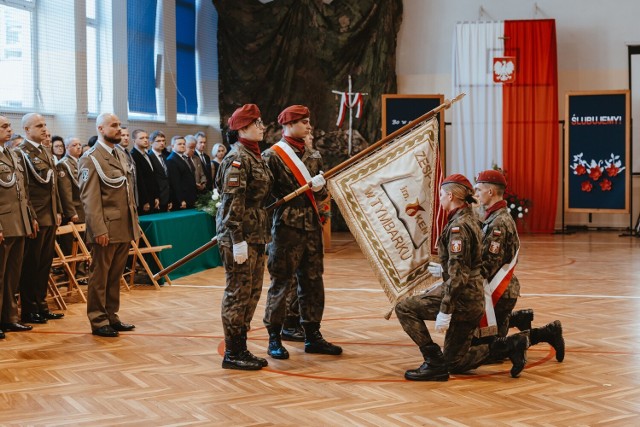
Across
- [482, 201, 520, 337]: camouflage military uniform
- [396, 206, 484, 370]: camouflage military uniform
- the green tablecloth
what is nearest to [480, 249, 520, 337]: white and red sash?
[482, 201, 520, 337]: camouflage military uniform

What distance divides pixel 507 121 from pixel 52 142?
786 cm

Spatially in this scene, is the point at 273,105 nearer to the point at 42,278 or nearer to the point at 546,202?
the point at 546,202

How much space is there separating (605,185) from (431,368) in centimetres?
973

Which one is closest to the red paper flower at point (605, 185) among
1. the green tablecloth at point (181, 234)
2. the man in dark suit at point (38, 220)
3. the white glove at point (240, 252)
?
the green tablecloth at point (181, 234)

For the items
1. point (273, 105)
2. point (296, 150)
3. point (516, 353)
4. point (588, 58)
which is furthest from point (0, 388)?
point (588, 58)

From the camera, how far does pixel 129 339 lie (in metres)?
6.25

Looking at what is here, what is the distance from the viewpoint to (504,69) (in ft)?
47.0

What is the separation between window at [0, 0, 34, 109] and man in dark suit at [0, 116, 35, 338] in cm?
396

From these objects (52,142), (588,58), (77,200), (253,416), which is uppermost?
(588,58)

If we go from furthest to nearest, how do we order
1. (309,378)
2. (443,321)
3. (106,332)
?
(106,332), (309,378), (443,321)

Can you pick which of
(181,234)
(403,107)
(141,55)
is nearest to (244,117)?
(181,234)

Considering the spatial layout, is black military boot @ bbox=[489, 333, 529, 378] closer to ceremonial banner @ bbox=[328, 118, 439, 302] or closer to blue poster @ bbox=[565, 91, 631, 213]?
ceremonial banner @ bbox=[328, 118, 439, 302]

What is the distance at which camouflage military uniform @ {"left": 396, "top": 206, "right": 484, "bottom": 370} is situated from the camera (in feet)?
15.5

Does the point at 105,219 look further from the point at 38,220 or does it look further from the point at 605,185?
the point at 605,185
